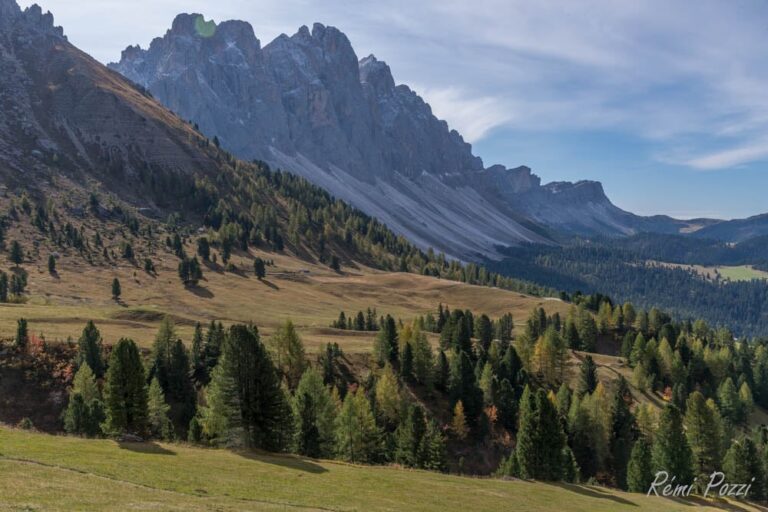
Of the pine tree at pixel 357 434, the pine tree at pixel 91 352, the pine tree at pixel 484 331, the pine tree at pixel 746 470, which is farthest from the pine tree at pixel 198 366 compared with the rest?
the pine tree at pixel 746 470

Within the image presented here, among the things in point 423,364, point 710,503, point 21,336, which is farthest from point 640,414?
point 21,336

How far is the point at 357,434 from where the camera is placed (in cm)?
7156

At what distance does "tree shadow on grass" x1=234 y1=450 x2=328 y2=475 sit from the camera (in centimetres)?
4684

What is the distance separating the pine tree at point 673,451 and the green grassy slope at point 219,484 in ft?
68.5

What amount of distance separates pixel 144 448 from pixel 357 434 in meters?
31.9

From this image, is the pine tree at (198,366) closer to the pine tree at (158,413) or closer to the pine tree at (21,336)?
the pine tree at (158,413)

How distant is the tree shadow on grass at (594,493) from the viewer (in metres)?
55.5

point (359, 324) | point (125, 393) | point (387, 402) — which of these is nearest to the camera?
point (125, 393)

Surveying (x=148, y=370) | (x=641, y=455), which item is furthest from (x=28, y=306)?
(x=641, y=455)

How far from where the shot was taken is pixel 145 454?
4241 centimetres

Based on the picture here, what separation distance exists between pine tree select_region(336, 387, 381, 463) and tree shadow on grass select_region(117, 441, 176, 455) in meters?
29.2

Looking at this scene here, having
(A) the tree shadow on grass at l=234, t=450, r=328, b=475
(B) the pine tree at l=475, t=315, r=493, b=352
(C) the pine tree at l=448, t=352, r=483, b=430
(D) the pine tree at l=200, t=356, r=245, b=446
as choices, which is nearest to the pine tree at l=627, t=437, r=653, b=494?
(C) the pine tree at l=448, t=352, r=483, b=430

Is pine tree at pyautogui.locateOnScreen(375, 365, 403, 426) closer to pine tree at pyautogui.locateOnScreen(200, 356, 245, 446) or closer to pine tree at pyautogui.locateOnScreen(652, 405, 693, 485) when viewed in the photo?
pine tree at pyautogui.locateOnScreen(652, 405, 693, 485)

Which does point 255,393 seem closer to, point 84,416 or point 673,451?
point 84,416
